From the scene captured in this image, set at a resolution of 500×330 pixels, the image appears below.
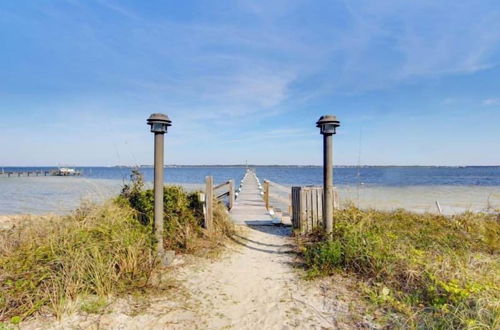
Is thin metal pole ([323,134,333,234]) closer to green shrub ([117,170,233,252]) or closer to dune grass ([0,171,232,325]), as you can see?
green shrub ([117,170,233,252])

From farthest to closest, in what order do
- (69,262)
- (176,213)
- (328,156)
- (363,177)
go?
(363,177), (176,213), (328,156), (69,262)

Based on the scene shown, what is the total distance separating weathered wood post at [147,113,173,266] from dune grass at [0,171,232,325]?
16cm

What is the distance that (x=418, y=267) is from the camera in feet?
10.9

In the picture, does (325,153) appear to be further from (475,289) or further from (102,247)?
(102,247)

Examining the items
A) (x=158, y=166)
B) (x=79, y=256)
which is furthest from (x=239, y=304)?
(x=158, y=166)

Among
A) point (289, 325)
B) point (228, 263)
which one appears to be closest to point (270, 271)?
point (228, 263)

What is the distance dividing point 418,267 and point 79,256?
12.8 ft

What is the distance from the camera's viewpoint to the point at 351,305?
9.47 ft

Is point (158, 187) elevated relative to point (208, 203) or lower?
elevated

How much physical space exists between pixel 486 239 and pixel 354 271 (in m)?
3.26

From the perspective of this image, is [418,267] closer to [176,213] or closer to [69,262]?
[176,213]

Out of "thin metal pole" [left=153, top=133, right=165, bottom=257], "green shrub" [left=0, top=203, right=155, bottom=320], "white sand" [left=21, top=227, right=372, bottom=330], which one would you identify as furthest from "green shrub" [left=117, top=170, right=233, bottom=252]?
"green shrub" [left=0, top=203, right=155, bottom=320]

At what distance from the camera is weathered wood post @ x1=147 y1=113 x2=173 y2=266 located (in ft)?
12.9

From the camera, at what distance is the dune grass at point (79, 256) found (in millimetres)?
2660
